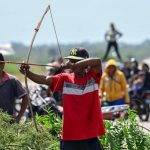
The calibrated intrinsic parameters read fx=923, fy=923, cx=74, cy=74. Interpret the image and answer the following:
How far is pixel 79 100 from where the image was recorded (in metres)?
10.4

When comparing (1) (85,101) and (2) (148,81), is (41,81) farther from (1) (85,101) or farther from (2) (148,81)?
(2) (148,81)

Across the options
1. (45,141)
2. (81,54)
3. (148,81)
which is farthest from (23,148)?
(148,81)

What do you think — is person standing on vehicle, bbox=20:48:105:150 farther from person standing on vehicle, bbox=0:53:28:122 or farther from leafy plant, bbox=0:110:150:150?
person standing on vehicle, bbox=0:53:28:122

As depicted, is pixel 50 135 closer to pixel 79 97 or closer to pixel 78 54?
pixel 79 97

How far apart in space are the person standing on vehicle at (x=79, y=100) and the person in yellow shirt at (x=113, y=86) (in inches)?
369

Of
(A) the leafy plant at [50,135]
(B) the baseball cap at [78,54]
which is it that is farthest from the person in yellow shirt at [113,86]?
(B) the baseball cap at [78,54]

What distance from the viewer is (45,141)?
11.2m

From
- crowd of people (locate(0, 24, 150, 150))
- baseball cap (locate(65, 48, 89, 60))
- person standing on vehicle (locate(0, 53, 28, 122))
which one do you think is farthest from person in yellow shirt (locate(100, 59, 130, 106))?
crowd of people (locate(0, 24, 150, 150))

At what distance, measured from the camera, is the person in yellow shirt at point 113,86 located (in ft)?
66.1

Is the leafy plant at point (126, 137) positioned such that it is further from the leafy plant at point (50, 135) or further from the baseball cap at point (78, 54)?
the baseball cap at point (78, 54)

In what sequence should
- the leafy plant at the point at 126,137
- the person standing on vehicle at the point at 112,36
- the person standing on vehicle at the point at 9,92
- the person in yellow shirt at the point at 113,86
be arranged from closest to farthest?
1. the leafy plant at the point at 126,137
2. the person standing on vehicle at the point at 9,92
3. the person in yellow shirt at the point at 113,86
4. the person standing on vehicle at the point at 112,36

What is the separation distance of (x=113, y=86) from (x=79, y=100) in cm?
991

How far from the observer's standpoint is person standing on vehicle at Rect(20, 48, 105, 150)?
10.4 m

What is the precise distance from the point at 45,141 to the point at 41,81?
101 centimetres
